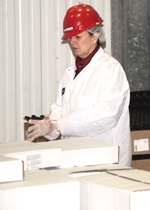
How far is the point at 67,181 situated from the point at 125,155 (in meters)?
1.37

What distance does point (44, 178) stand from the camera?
1123mm

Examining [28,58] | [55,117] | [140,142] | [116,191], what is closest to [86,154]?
[116,191]

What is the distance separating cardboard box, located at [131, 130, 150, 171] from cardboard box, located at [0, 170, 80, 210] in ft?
5.51

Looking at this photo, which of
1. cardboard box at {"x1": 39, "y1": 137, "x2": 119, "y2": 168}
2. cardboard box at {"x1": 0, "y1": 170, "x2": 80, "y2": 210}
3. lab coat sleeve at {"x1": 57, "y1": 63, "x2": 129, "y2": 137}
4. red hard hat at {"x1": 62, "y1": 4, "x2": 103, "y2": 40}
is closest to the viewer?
cardboard box at {"x1": 0, "y1": 170, "x2": 80, "y2": 210}

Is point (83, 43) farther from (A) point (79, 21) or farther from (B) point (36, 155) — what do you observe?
(B) point (36, 155)

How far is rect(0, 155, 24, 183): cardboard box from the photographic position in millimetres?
1086

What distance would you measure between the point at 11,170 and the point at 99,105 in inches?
46.5

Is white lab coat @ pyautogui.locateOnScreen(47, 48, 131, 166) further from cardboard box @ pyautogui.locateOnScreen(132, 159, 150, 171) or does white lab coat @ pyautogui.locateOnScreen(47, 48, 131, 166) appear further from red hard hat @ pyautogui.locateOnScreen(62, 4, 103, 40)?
cardboard box @ pyautogui.locateOnScreen(132, 159, 150, 171)

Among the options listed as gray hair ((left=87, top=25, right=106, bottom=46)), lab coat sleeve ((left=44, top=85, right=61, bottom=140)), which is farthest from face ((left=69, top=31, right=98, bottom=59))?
lab coat sleeve ((left=44, top=85, right=61, bottom=140))

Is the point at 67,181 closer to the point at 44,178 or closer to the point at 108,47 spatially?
the point at 44,178

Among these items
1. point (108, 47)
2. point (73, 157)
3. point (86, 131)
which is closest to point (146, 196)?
point (73, 157)

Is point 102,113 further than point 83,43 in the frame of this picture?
No

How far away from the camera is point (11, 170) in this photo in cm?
110

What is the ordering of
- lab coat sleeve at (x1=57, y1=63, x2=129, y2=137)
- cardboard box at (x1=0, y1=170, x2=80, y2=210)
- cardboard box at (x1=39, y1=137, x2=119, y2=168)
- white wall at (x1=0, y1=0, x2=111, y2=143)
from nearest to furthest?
1. cardboard box at (x1=0, y1=170, x2=80, y2=210)
2. cardboard box at (x1=39, y1=137, x2=119, y2=168)
3. lab coat sleeve at (x1=57, y1=63, x2=129, y2=137)
4. white wall at (x1=0, y1=0, x2=111, y2=143)
